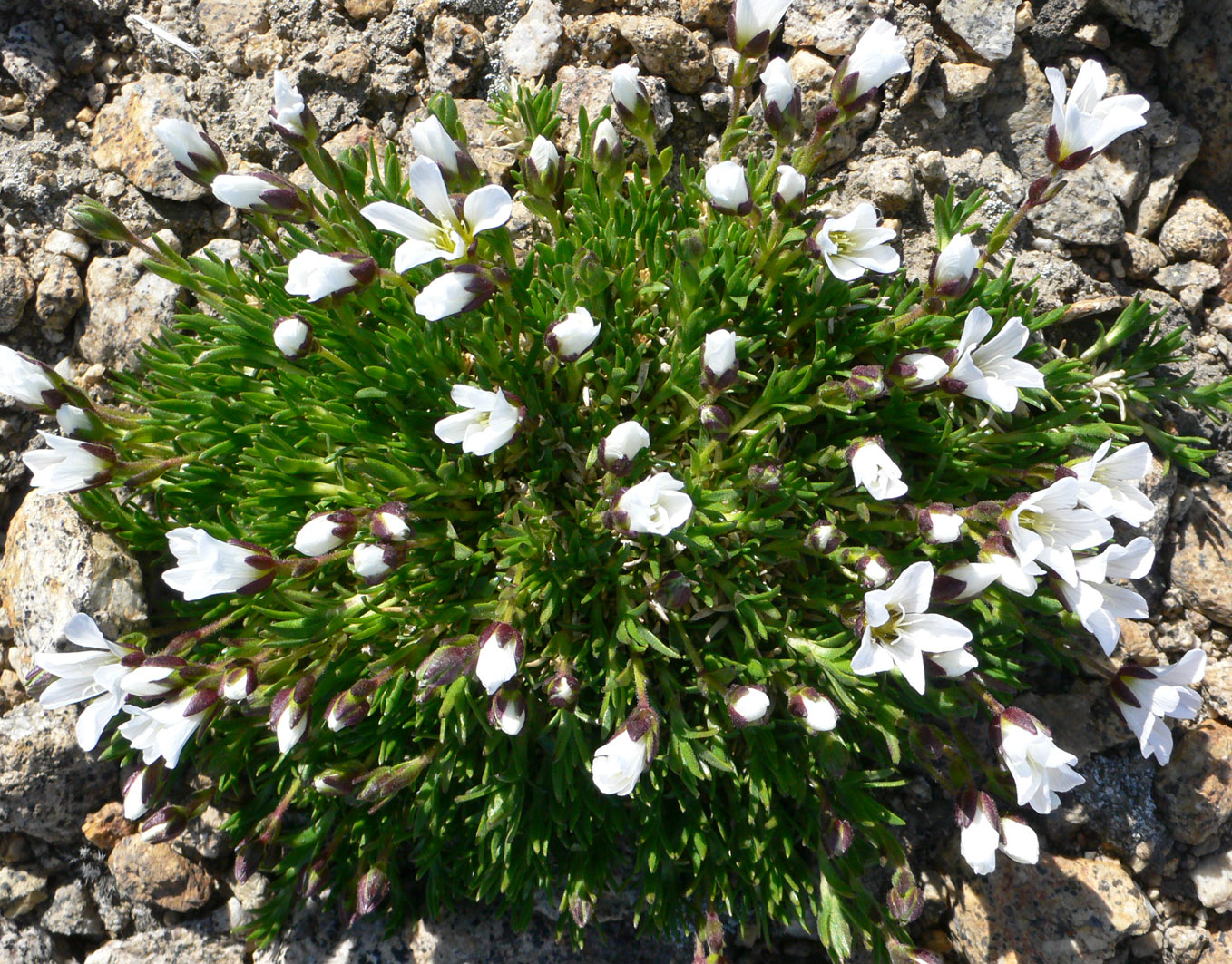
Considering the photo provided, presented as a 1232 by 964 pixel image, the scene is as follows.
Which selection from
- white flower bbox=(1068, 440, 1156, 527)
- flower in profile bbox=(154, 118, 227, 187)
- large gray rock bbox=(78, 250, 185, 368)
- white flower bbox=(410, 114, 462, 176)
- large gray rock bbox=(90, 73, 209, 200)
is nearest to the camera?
white flower bbox=(1068, 440, 1156, 527)

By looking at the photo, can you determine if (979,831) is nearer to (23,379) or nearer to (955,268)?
(955,268)

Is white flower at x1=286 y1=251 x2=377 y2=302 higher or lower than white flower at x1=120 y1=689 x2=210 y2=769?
above

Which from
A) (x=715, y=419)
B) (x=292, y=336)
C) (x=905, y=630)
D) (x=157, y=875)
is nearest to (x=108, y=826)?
(x=157, y=875)

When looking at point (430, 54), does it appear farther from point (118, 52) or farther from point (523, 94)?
point (118, 52)

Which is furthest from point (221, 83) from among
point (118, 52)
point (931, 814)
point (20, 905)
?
point (931, 814)

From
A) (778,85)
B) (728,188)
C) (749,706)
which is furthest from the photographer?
(778,85)

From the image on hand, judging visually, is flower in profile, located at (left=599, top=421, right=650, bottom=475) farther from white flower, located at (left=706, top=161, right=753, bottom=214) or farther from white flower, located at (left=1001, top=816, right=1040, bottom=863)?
white flower, located at (left=1001, top=816, right=1040, bottom=863)

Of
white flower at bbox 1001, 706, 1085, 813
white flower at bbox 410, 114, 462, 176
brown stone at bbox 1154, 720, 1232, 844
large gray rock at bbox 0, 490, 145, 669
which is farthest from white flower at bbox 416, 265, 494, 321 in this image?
brown stone at bbox 1154, 720, 1232, 844
